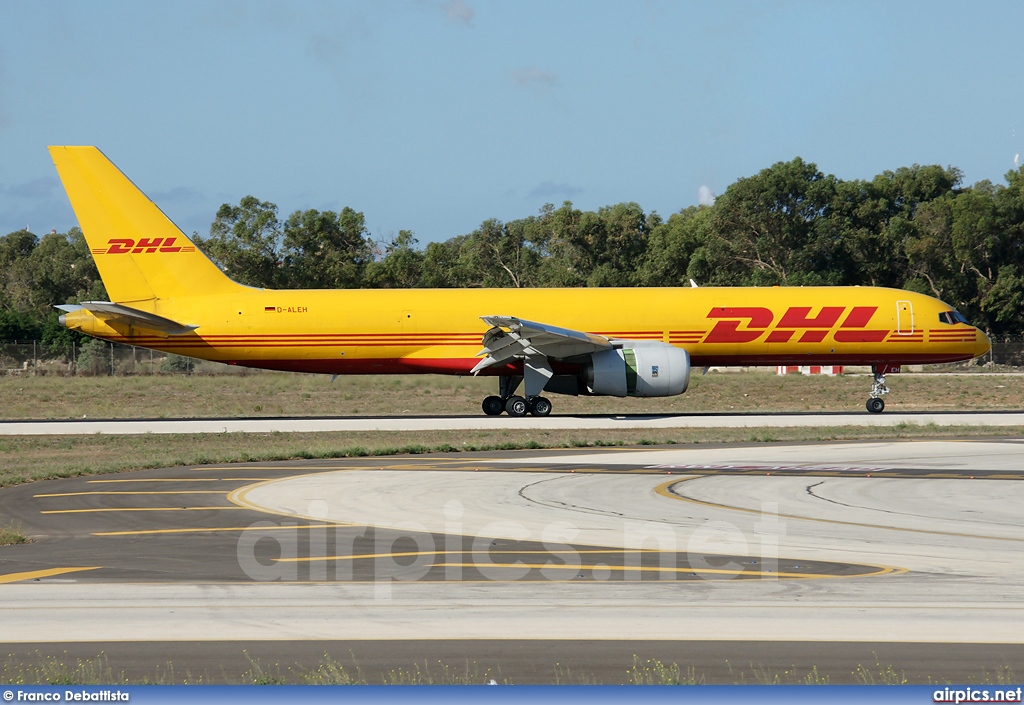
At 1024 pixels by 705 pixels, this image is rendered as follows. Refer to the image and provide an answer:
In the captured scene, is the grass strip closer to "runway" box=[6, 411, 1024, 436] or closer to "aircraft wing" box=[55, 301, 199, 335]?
"runway" box=[6, 411, 1024, 436]

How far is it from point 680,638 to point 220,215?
272 ft

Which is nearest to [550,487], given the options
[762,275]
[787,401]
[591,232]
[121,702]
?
[121,702]

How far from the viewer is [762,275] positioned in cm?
8194

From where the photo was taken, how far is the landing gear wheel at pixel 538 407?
1437 inches

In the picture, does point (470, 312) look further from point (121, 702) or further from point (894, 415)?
point (121, 702)

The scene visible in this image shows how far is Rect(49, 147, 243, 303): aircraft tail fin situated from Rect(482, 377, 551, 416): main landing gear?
366 inches

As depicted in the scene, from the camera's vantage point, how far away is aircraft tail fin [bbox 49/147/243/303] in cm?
3569

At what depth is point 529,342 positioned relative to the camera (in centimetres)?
3453

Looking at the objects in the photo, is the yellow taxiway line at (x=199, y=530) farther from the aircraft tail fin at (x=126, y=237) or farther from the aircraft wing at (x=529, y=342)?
the aircraft tail fin at (x=126, y=237)

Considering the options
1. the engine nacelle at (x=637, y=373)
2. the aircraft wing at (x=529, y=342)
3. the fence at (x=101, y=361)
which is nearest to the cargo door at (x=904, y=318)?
the engine nacelle at (x=637, y=373)

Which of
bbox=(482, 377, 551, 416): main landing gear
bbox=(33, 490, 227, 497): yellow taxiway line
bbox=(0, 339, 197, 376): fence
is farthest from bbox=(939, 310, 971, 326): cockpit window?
bbox=(0, 339, 197, 376): fence

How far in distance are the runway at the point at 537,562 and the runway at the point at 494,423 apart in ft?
36.1
